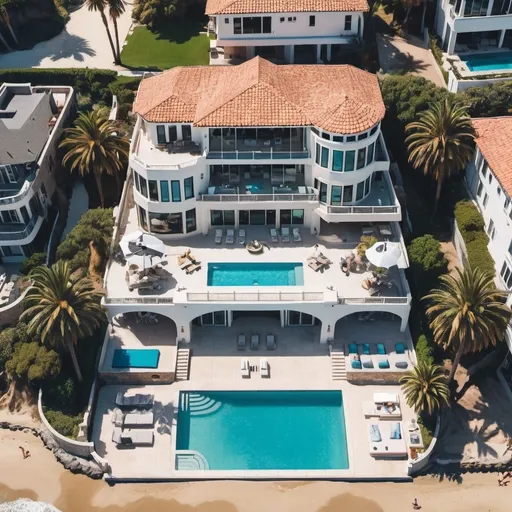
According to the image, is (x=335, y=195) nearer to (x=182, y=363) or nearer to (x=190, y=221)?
(x=190, y=221)

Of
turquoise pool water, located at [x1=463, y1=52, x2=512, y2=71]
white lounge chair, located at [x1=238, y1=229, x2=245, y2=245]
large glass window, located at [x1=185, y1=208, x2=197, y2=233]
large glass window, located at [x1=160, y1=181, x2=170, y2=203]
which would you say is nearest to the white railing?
white lounge chair, located at [x1=238, y1=229, x2=245, y2=245]

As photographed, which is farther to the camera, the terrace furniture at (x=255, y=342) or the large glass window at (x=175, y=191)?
the large glass window at (x=175, y=191)

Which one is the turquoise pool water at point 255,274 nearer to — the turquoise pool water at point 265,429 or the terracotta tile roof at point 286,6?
the turquoise pool water at point 265,429

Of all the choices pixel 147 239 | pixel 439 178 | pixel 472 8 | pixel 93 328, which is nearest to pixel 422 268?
pixel 439 178

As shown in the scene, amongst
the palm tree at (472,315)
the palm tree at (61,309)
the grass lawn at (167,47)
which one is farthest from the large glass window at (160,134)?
the palm tree at (472,315)

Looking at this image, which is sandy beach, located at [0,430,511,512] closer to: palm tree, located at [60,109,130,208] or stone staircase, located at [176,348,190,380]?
stone staircase, located at [176,348,190,380]

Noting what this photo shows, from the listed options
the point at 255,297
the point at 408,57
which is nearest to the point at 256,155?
the point at 255,297

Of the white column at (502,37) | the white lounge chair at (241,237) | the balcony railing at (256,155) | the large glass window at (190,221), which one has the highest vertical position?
the white column at (502,37)
